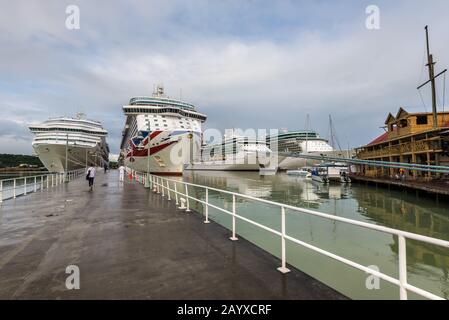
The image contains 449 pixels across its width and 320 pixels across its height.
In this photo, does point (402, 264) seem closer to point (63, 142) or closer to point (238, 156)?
point (63, 142)

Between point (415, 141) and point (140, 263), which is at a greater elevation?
point (415, 141)

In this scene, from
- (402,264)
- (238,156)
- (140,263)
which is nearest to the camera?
(402,264)

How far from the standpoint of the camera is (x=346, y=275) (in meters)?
5.94

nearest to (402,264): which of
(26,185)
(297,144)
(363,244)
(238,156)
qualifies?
(363,244)

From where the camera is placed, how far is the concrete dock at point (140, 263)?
2.86 metres

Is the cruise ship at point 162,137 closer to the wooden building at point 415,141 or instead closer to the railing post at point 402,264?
the wooden building at point 415,141

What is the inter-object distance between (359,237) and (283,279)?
742cm

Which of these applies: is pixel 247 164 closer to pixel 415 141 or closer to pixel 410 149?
pixel 410 149

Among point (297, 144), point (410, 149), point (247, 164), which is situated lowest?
point (247, 164)

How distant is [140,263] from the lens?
3.77 metres

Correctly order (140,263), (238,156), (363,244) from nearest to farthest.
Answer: (140,263)
(363,244)
(238,156)

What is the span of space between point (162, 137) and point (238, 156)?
31973 millimetres

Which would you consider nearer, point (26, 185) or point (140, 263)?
point (140, 263)

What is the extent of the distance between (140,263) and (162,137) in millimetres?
32594
